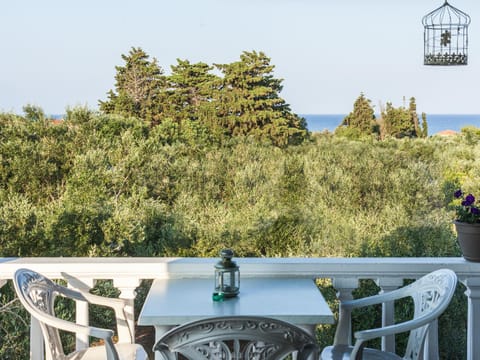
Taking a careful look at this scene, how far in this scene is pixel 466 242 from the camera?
2143mm

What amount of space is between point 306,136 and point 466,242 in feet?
28.5

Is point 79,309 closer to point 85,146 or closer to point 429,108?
point 85,146

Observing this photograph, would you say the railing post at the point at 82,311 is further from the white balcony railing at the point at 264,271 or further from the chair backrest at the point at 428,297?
the chair backrest at the point at 428,297

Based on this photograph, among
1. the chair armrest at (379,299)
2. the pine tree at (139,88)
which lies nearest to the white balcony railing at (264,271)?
the chair armrest at (379,299)

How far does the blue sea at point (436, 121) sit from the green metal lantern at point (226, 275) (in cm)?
910

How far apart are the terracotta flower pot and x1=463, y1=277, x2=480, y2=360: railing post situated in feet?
0.26

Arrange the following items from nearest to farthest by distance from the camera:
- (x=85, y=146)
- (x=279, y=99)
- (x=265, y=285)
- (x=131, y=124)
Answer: (x=265, y=285) → (x=85, y=146) → (x=131, y=124) → (x=279, y=99)

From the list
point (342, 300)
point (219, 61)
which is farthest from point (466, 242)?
A: point (219, 61)

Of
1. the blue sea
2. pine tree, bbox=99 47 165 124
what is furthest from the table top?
the blue sea

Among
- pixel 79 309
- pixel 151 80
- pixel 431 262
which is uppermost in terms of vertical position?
pixel 151 80

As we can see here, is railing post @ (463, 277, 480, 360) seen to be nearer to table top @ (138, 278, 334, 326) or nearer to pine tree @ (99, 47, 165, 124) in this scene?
table top @ (138, 278, 334, 326)

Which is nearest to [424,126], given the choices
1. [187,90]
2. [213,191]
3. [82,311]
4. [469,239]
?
[213,191]

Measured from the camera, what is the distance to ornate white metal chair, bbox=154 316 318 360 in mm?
1344

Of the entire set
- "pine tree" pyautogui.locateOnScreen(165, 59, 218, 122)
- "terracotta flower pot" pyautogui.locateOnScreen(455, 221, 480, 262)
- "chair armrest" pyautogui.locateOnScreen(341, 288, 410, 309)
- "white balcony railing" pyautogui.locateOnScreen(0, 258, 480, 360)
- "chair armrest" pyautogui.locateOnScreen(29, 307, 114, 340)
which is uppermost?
"pine tree" pyautogui.locateOnScreen(165, 59, 218, 122)
